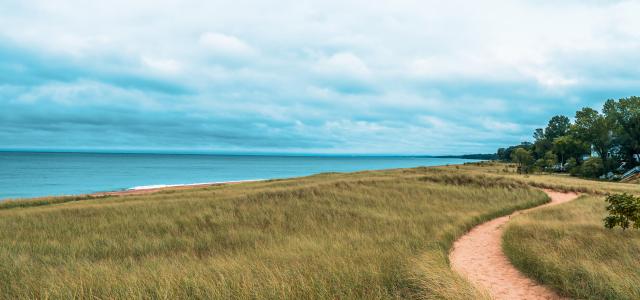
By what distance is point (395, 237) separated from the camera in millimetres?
12656

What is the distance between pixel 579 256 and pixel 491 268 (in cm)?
238

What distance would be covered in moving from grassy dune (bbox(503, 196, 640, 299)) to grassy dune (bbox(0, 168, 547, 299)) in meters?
2.44

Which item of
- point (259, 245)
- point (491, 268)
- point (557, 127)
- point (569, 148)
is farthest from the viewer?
point (557, 127)

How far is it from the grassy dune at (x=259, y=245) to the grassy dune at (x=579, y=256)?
2.44 m

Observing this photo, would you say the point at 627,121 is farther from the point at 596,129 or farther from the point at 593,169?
the point at 593,169

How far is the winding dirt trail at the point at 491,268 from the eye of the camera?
8438 mm

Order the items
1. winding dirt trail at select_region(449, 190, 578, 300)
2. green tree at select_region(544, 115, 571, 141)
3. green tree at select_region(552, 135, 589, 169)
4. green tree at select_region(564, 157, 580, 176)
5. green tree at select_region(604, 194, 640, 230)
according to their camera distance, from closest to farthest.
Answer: winding dirt trail at select_region(449, 190, 578, 300), green tree at select_region(604, 194, 640, 230), green tree at select_region(564, 157, 580, 176), green tree at select_region(552, 135, 589, 169), green tree at select_region(544, 115, 571, 141)

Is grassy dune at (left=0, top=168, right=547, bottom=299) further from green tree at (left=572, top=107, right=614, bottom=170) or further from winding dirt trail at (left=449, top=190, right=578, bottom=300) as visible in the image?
green tree at (left=572, top=107, right=614, bottom=170)

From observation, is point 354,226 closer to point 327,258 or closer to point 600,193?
point 327,258

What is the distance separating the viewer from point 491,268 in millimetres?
10586

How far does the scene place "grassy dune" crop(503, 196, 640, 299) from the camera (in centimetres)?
770

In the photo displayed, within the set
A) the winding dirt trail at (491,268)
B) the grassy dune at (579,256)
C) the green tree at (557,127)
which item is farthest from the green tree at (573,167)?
the winding dirt trail at (491,268)

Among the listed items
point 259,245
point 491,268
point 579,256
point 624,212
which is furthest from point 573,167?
point 259,245

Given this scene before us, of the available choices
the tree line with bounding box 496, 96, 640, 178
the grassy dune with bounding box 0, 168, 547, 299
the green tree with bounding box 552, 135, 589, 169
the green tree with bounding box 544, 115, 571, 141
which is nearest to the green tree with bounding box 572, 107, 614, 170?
the tree line with bounding box 496, 96, 640, 178
